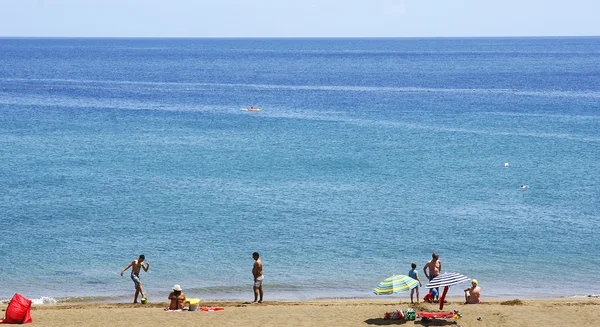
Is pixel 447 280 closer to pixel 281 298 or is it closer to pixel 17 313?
pixel 281 298

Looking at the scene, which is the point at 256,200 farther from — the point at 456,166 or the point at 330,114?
the point at 330,114

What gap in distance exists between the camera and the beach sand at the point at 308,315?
2102 cm

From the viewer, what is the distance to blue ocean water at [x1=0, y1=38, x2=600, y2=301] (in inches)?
1192

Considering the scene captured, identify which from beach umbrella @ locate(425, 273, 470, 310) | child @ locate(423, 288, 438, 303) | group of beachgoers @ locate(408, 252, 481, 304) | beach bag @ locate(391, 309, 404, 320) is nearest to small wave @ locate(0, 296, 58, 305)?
beach bag @ locate(391, 309, 404, 320)

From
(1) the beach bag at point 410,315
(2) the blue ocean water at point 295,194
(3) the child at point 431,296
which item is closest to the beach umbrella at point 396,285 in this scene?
(1) the beach bag at point 410,315

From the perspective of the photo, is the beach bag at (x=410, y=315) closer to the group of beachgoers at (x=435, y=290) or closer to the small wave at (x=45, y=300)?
the group of beachgoers at (x=435, y=290)

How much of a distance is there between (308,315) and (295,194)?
20.9 m

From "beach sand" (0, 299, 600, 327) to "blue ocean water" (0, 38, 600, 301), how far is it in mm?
4181

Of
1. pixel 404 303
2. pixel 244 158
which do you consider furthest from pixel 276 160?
pixel 404 303

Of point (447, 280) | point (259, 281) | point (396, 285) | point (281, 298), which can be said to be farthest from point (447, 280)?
point (281, 298)

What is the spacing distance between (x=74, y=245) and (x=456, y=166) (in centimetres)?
2679

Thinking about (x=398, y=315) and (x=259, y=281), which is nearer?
(x=398, y=315)

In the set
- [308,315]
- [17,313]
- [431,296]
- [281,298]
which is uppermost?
[281,298]

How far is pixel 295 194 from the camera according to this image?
42.7 meters
